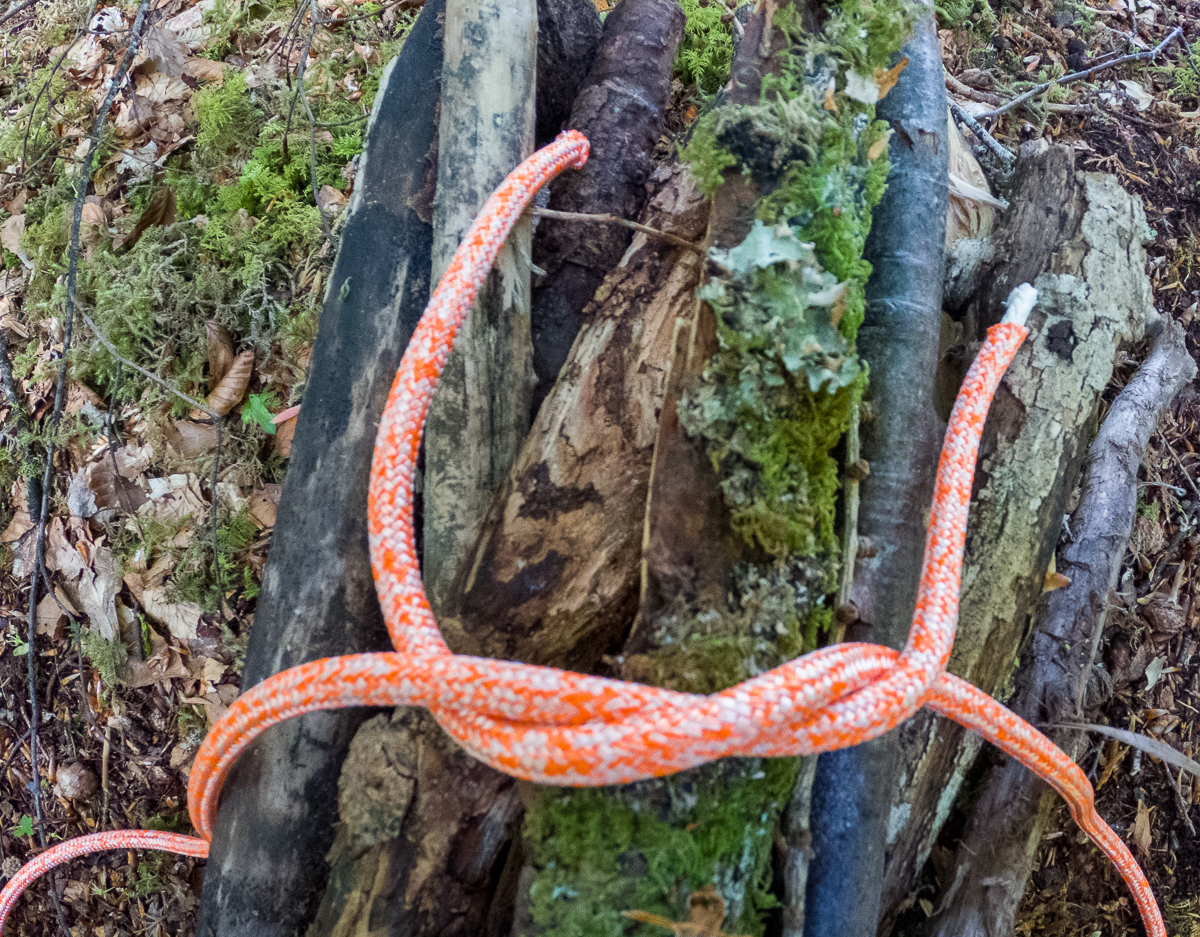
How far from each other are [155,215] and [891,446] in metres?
2.81

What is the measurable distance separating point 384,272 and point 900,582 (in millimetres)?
1476

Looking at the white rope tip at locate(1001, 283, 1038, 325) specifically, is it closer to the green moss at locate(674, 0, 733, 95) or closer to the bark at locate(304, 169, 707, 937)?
the bark at locate(304, 169, 707, 937)

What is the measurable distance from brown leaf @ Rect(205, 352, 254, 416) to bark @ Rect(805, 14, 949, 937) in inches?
81.1

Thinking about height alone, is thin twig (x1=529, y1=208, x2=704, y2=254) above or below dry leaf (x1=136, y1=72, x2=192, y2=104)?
below

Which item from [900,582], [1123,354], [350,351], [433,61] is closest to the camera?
[900,582]

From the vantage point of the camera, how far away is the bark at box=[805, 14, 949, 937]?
156cm

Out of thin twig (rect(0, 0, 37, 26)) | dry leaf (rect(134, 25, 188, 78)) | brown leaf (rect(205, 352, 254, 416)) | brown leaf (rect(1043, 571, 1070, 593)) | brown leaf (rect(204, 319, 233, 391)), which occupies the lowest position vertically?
brown leaf (rect(1043, 571, 1070, 593))

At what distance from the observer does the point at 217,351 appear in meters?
2.58

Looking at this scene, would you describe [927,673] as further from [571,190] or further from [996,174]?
[996,174]

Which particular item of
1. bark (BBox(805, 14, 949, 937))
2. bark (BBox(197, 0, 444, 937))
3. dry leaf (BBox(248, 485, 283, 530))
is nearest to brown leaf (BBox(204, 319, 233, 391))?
dry leaf (BBox(248, 485, 283, 530))

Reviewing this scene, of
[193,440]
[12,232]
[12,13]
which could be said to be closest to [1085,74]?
[193,440]

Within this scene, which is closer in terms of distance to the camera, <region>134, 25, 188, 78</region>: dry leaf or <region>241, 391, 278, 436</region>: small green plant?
<region>241, 391, 278, 436</region>: small green plant

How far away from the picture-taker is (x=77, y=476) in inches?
104

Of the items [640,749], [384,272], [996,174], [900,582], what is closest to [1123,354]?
[996,174]
